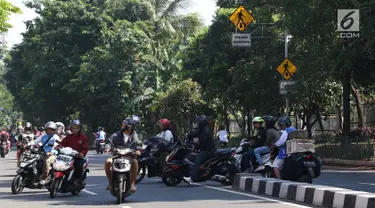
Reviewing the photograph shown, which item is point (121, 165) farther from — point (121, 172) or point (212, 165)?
point (212, 165)

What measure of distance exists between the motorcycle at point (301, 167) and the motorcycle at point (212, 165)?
196 centimetres

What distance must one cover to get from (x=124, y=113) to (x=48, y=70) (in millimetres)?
9979

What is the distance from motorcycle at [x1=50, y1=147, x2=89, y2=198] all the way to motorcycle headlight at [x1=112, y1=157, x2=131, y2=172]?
1732mm

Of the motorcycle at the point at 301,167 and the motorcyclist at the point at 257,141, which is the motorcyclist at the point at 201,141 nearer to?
the motorcyclist at the point at 257,141

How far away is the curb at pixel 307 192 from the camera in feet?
38.4

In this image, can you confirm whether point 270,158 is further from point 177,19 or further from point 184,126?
point 177,19

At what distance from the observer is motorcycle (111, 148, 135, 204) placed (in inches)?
548

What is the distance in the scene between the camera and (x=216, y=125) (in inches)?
2213

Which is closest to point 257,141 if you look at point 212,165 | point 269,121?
point 269,121

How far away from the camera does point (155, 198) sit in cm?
1522

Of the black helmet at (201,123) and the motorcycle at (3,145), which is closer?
the black helmet at (201,123)

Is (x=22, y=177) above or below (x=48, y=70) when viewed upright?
below

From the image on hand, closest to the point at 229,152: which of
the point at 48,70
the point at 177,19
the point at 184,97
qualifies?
the point at 184,97

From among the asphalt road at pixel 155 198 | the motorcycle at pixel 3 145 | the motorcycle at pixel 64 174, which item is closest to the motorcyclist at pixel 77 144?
the motorcycle at pixel 64 174
